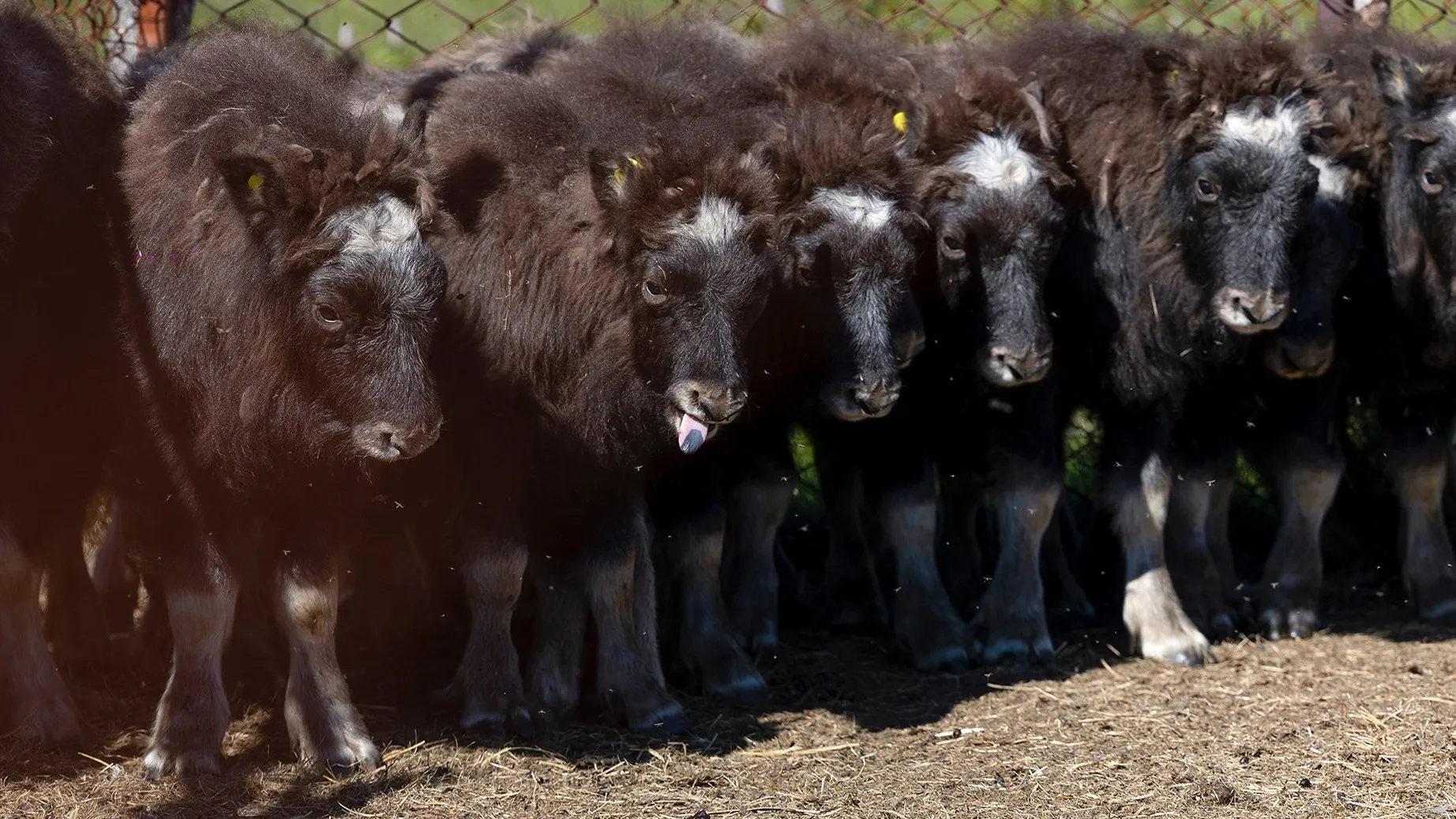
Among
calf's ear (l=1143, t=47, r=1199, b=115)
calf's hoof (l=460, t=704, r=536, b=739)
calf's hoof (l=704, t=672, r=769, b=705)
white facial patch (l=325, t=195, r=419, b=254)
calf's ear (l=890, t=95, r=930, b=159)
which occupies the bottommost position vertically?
calf's hoof (l=704, t=672, r=769, b=705)

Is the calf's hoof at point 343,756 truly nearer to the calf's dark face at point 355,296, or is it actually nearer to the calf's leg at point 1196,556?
the calf's dark face at point 355,296

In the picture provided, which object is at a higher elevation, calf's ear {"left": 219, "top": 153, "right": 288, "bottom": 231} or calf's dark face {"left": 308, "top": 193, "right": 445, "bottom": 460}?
calf's ear {"left": 219, "top": 153, "right": 288, "bottom": 231}

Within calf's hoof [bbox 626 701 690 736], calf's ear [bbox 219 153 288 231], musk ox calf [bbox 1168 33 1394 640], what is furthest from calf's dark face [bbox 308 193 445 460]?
musk ox calf [bbox 1168 33 1394 640]

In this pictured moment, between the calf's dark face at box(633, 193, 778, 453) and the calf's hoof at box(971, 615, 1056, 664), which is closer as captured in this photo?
the calf's dark face at box(633, 193, 778, 453)

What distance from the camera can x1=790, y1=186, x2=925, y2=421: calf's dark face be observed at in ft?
20.4

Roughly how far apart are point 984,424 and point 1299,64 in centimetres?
198

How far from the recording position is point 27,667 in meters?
5.81

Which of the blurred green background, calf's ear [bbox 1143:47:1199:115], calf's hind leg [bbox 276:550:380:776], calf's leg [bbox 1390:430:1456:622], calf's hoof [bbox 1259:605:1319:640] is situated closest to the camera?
calf's hind leg [bbox 276:550:380:776]

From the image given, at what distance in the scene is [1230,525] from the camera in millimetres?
8953

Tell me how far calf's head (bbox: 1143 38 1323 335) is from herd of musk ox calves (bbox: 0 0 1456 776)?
0.02 metres

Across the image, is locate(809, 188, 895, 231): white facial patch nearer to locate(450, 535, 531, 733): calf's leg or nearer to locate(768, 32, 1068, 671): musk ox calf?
locate(768, 32, 1068, 671): musk ox calf

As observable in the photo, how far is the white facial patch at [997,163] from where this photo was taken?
6.66 m

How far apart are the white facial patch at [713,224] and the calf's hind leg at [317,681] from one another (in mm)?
1643

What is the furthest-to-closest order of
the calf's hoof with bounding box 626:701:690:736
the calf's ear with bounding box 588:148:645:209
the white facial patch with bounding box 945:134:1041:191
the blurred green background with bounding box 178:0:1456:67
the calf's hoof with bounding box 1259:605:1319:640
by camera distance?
the blurred green background with bounding box 178:0:1456:67 → the calf's hoof with bounding box 1259:605:1319:640 → the white facial patch with bounding box 945:134:1041:191 → the calf's hoof with bounding box 626:701:690:736 → the calf's ear with bounding box 588:148:645:209
